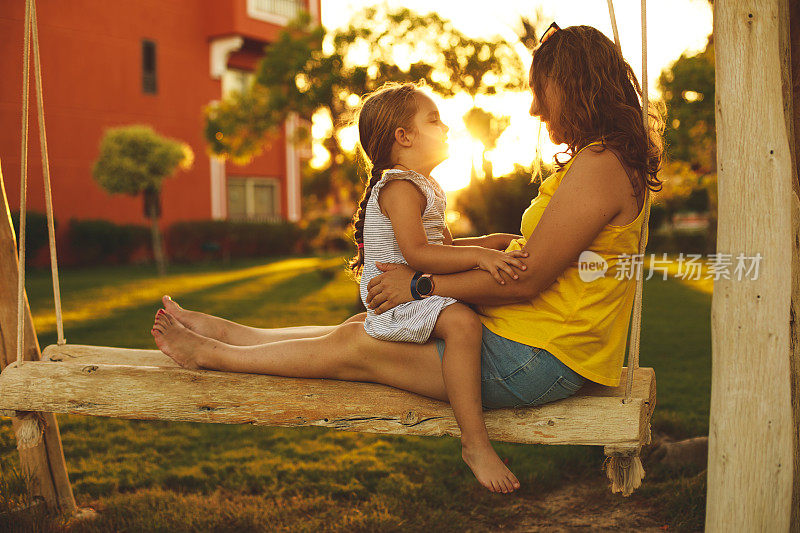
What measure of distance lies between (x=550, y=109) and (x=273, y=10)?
18.7m

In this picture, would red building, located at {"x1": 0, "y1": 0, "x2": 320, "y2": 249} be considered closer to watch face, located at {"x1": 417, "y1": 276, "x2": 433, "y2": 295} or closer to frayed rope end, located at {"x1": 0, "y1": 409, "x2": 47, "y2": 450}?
frayed rope end, located at {"x1": 0, "y1": 409, "x2": 47, "y2": 450}

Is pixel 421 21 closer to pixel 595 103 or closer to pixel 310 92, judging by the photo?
pixel 310 92

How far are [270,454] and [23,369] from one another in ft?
5.98

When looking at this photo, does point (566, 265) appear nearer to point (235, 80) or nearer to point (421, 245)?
point (421, 245)

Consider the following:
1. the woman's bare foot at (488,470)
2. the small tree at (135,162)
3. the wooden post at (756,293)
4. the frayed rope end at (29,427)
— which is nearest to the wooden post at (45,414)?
the frayed rope end at (29,427)

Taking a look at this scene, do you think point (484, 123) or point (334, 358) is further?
point (484, 123)

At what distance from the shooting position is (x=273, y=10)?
1923 cm

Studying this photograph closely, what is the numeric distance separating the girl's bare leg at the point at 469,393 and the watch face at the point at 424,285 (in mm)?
130

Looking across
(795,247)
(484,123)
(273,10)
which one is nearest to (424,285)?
(795,247)

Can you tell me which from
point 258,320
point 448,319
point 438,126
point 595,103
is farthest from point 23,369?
point 258,320

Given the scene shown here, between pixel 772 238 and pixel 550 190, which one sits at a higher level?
pixel 550 190

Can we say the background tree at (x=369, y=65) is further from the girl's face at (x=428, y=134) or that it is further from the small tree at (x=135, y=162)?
the girl's face at (x=428, y=134)

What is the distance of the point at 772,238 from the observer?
1876 mm

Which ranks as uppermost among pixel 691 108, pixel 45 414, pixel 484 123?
pixel 691 108
